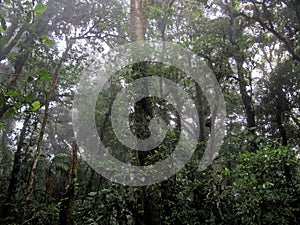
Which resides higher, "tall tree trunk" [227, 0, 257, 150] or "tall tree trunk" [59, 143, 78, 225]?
"tall tree trunk" [227, 0, 257, 150]

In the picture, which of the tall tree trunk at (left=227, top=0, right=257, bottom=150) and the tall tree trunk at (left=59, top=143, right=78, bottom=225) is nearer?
the tall tree trunk at (left=59, top=143, right=78, bottom=225)

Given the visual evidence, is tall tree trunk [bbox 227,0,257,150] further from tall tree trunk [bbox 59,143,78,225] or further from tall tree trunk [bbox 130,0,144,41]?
tall tree trunk [bbox 59,143,78,225]

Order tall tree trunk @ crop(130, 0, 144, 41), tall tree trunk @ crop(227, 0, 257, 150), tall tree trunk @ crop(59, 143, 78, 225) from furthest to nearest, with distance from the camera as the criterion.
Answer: tall tree trunk @ crop(227, 0, 257, 150)
tall tree trunk @ crop(130, 0, 144, 41)
tall tree trunk @ crop(59, 143, 78, 225)

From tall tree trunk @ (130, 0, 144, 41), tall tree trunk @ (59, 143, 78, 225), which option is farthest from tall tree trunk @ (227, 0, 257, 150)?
tall tree trunk @ (59, 143, 78, 225)

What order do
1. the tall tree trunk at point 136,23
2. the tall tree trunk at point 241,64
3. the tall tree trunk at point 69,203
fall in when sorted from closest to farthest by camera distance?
the tall tree trunk at point 69,203
the tall tree trunk at point 136,23
the tall tree trunk at point 241,64

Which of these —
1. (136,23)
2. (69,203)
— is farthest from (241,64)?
(69,203)

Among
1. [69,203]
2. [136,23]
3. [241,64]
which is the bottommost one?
[69,203]

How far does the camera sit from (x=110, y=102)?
10.5 meters

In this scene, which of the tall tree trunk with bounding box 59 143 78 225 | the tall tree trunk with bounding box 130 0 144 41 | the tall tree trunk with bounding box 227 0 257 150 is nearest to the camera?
the tall tree trunk with bounding box 59 143 78 225

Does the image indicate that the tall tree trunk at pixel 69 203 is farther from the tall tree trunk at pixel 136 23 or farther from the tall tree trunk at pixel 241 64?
the tall tree trunk at pixel 241 64

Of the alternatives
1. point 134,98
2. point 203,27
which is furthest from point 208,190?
point 203,27

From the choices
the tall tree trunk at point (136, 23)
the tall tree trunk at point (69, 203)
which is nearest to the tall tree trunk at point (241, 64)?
the tall tree trunk at point (136, 23)

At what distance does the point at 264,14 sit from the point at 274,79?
244 centimetres

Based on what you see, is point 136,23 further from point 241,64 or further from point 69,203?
point 241,64
